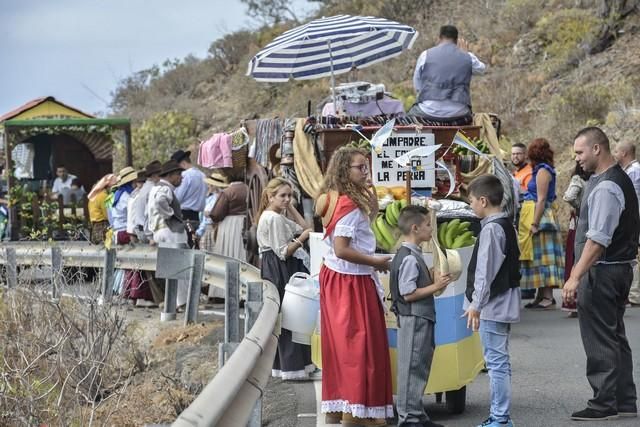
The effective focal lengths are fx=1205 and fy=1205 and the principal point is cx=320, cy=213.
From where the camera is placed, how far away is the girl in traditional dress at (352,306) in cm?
822

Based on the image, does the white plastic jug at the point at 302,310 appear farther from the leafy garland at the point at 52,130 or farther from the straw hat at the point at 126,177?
the leafy garland at the point at 52,130

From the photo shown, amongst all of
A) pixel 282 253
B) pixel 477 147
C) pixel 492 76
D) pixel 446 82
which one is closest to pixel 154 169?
pixel 446 82

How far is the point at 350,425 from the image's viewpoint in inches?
328

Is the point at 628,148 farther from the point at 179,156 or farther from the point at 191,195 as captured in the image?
the point at 191,195

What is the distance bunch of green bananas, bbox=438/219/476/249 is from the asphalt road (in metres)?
1.22

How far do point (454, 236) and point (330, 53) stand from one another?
6.33 m

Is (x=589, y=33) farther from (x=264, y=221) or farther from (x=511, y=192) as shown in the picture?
(x=264, y=221)

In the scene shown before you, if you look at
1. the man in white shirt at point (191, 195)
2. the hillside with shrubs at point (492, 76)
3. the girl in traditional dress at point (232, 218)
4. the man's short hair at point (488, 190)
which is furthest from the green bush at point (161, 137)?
the man's short hair at point (488, 190)

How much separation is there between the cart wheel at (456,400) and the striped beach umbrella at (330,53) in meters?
7.30

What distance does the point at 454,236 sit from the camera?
954 cm

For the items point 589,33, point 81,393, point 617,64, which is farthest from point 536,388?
point 589,33

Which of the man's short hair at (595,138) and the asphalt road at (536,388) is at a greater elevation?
the man's short hair at (595,138)

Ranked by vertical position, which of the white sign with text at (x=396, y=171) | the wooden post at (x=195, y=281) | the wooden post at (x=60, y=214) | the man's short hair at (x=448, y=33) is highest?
the man's short hair at (x=448, y=33)

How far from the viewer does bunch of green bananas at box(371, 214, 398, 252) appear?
9508 mm
